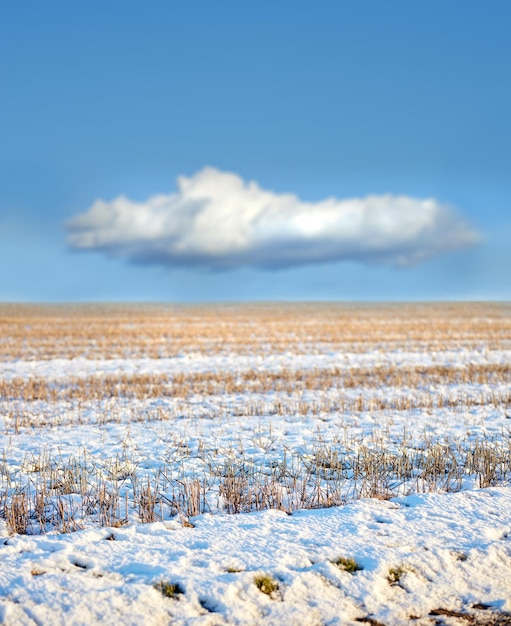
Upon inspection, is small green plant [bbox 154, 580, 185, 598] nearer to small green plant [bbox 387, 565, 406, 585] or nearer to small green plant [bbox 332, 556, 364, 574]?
small green plant [bbox 332, 556, 364, 574]

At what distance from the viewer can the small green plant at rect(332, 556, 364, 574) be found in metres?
4.31

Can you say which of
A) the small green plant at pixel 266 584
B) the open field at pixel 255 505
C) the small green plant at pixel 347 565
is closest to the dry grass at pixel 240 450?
the open field at pixel 255 505

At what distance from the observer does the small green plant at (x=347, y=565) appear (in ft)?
14.1

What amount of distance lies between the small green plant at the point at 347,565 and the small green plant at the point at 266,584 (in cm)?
56

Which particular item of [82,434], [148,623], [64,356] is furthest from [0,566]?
[64,356]

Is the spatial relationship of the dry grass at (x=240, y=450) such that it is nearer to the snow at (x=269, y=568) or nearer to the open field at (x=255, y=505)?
the open field at (x=255, y=505)

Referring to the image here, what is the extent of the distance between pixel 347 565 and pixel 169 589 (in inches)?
54.0

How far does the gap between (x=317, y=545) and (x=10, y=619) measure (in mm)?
2352

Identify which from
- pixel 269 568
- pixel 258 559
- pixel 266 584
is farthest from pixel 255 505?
pixel 266 584

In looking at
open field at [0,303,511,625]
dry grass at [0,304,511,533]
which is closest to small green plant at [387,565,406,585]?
open field at [0,303,511,625]

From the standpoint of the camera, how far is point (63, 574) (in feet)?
13.5

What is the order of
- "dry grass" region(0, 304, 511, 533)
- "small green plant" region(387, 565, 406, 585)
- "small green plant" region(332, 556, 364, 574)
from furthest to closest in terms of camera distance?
1. "dry grass" region(0, 304, 511, 533)
2. "small green plant" region(332, 556, 364, 574)
3. "small green plant" region(387, 565, 406, 585)

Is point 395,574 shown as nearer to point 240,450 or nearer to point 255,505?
point 255,505

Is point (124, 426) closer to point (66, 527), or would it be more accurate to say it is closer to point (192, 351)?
point (66, 527)
